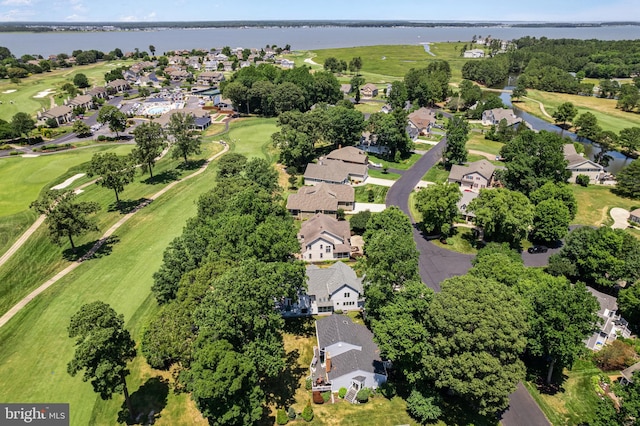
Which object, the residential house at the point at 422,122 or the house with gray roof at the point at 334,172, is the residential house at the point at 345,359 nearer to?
the house with gray roof at the point at 334,172

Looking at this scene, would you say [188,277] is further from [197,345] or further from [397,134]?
[397,134]

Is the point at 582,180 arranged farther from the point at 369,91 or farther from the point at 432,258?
the point at 369,91

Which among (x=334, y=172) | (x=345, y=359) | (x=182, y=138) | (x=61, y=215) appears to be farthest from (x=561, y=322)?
(x=182, y=138)

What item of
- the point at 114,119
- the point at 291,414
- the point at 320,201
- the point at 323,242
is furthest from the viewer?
the point at 114,119

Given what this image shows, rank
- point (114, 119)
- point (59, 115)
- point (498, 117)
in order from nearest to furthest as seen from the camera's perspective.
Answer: point (114, 119) < point (498, 117) < point (59, 115)

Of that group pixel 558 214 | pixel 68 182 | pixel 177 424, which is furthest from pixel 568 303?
pixel 68 182

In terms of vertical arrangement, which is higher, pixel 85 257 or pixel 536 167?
pixel 536 167

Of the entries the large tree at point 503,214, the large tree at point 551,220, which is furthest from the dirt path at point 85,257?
the large tree at point 551,220

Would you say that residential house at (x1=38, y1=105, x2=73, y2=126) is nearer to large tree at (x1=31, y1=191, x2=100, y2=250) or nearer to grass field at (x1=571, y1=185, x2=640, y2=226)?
large tree at (x1=31, y1=191, x2=100, y2=250)
